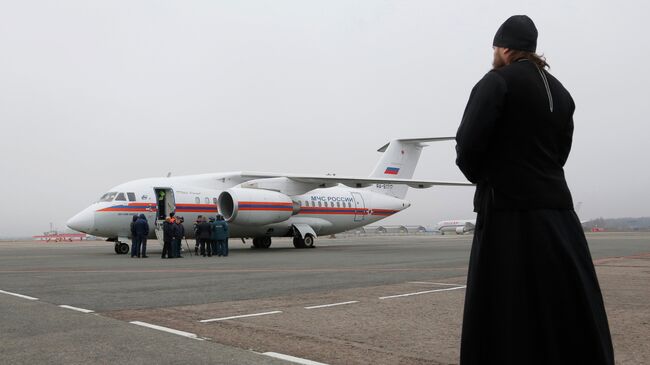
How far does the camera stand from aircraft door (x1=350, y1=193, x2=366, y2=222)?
2831 cm

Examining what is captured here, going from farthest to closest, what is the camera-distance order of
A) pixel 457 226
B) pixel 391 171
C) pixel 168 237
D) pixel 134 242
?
pixel 457 226 < pixel 391 171 < pixel 134 242 < pixel 168 237

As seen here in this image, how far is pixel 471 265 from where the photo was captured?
7.99ft

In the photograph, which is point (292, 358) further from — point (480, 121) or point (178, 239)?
point (178, 239)

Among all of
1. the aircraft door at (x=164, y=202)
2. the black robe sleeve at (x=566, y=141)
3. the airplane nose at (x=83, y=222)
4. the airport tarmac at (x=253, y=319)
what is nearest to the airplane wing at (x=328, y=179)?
the aircraft door at (x=164, y=202)

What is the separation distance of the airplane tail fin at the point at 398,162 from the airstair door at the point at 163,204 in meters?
11.0

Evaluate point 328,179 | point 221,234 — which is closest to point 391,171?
point 328,179

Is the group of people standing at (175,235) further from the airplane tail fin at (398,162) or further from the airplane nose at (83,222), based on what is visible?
the airplane tail fin at (398,162)

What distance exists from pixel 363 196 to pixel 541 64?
2641 cm

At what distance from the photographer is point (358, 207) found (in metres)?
28.4

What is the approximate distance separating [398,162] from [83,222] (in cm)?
1569

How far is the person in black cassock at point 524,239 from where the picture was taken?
7.32 feet

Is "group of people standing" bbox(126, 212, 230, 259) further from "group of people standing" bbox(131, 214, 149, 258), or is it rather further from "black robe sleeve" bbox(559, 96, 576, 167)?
"black robe sleeve" bbox(559, 96, 576, 167)

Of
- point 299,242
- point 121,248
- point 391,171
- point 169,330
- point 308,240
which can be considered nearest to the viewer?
point 169,330

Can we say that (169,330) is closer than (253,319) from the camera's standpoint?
Yes
